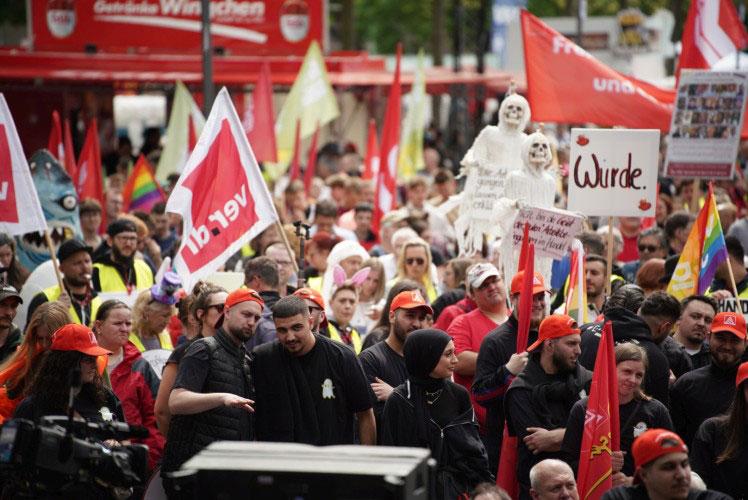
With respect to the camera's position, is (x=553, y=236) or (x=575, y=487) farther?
(x=553, y=236)

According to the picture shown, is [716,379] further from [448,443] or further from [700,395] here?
[448,443]

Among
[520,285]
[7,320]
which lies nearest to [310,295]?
[520,285]

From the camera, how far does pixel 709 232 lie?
1098 centimetres

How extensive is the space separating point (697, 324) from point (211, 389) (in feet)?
10.7

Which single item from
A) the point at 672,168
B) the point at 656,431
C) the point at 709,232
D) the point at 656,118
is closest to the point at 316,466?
the point at 656,431

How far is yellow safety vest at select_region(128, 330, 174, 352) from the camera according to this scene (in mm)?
9836

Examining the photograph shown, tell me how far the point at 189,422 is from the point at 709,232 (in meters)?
4.58

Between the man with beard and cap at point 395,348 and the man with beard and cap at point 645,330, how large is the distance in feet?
3.11

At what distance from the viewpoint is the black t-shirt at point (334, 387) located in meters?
7.89

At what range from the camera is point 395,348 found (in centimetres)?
887

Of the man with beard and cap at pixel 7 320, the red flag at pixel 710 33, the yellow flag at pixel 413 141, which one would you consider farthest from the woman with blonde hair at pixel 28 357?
the yellow flag at pixel 413 141

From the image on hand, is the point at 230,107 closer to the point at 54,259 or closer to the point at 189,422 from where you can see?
the point at 54,259

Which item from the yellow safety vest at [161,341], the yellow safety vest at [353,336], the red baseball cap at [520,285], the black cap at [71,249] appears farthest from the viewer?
the black cap at [71,249]

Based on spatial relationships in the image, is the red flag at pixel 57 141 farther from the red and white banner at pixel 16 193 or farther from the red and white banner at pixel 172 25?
the red and white banner at pixel 172 25
